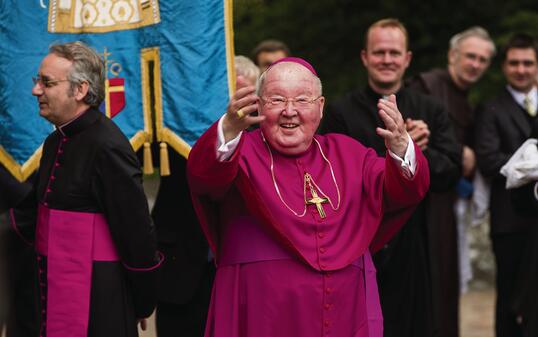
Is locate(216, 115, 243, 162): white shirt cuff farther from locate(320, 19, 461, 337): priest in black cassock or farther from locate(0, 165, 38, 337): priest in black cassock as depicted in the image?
locate(0, 165, 38, 337): priest in black cassock

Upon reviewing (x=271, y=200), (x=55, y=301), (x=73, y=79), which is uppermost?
(x=73, y=79)

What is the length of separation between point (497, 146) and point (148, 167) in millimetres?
2839

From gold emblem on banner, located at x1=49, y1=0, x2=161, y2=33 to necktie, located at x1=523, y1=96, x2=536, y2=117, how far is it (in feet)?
10.0

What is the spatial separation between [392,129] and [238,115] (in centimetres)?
70

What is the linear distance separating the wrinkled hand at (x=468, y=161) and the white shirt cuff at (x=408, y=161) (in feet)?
10.7

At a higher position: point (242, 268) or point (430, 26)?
point (430, 26)

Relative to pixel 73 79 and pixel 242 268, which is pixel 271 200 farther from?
pixel 73 79


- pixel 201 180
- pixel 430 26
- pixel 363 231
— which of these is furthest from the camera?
pixel 430 26

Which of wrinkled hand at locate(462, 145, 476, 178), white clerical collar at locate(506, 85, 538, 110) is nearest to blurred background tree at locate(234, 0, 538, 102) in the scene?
white clerical collar at locate(506, 85, 538, 110)

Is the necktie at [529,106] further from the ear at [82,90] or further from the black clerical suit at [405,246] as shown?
the ear at [82,90]

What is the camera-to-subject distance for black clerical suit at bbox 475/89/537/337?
7.79m

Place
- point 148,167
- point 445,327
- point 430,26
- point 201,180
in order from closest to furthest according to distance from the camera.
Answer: point 201,180, point 148,167, point 445,327, point 430,26

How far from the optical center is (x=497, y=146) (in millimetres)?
7793

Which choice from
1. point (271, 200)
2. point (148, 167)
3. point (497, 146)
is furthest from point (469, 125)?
point (271, 200)
